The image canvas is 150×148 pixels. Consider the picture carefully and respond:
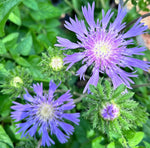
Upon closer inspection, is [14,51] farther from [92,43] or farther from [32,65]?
[92,43]

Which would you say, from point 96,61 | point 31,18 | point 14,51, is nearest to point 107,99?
point 96,61

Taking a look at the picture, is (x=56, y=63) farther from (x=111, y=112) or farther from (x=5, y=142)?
(x=5, y=142)

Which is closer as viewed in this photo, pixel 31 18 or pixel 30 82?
pixel 30 82

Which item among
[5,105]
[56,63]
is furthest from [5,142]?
[56,63]

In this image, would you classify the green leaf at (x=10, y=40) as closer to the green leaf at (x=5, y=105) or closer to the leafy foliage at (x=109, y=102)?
the green leaf at (x=5, y=105)

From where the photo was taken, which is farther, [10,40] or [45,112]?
[10,40]

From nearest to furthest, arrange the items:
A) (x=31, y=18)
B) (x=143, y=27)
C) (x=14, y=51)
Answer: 1. (x=143, y=27)
2. (x=14, y=51)
3. (x=31, y=18)
